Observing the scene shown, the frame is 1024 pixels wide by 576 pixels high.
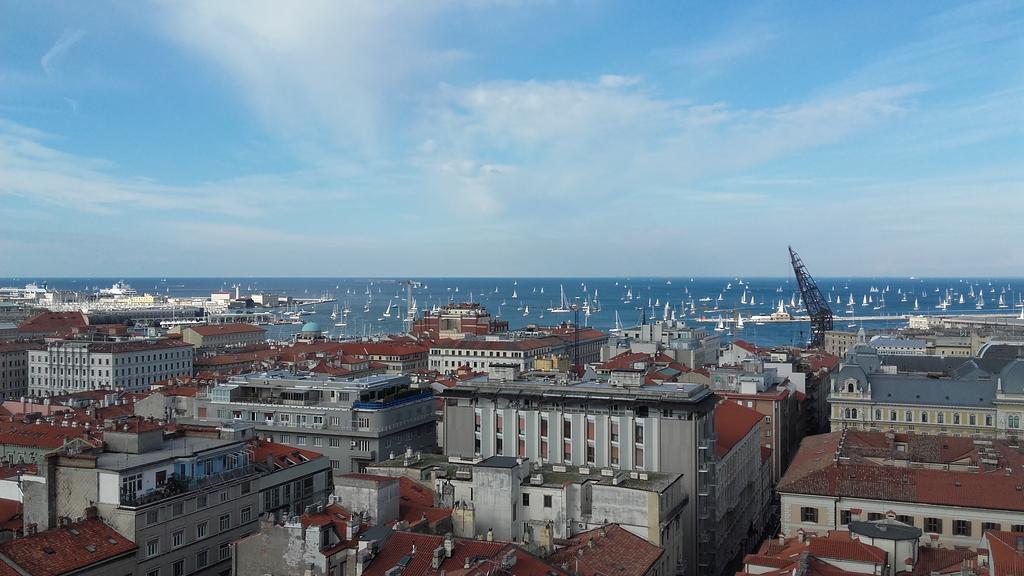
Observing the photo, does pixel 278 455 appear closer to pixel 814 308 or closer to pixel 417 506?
pixel 417 506

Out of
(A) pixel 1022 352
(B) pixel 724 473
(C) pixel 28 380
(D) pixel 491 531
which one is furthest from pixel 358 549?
(C) pixel 28 380

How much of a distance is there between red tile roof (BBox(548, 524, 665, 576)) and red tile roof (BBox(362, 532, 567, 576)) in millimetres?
1794

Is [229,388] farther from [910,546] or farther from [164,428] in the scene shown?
[910,546]

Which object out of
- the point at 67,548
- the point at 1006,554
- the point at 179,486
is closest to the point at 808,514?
the point at 1006,554

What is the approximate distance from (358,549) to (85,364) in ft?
269

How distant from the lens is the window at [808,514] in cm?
3688

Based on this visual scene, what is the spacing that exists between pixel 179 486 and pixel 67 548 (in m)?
5.40

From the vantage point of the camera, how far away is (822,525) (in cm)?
3656

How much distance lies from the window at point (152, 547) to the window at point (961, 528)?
31330 millimetres

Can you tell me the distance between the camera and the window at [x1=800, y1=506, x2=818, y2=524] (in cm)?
3688

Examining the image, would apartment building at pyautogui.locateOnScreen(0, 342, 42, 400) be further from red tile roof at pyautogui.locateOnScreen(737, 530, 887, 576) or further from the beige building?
red tile roof at pyautogui.locateOnScreen(737, 530, 887, 576)

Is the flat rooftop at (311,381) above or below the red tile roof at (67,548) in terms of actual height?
above

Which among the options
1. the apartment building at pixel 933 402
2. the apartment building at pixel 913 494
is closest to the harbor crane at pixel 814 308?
the apartment building at pixel 933 402

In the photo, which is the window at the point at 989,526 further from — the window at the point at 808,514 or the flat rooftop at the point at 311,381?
the flat rooftop at the point at 311,381
